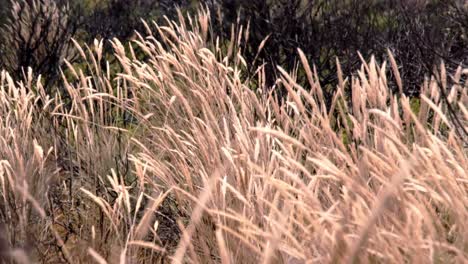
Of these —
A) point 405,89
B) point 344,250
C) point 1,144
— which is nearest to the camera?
point 344,250

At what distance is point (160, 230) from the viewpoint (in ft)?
9.12

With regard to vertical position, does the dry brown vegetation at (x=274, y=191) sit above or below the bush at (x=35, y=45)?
above

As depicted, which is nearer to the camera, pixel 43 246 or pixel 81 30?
pixel 43 246

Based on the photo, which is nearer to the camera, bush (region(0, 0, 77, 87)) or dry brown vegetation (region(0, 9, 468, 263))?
dry brown vegetation (region(0, 9, 468, 263))

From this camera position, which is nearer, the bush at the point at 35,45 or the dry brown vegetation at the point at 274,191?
the dry brown vegetation at the point at 274,191

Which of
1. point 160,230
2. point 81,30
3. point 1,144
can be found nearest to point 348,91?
point 160,230

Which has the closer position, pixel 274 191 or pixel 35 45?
pixel 274 191

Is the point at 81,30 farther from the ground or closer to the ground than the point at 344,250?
closer to the ground

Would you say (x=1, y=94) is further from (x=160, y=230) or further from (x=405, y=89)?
(x=405, y=89)

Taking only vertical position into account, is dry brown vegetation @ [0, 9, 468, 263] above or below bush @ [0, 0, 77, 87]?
above

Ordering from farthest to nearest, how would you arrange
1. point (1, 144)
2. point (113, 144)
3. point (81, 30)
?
point (81, 30), point (113, 144), point (1, 144)

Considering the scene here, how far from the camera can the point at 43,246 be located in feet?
8.30

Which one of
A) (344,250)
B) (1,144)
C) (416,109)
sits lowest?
(416,109)

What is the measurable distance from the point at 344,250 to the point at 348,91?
3.65 metres
